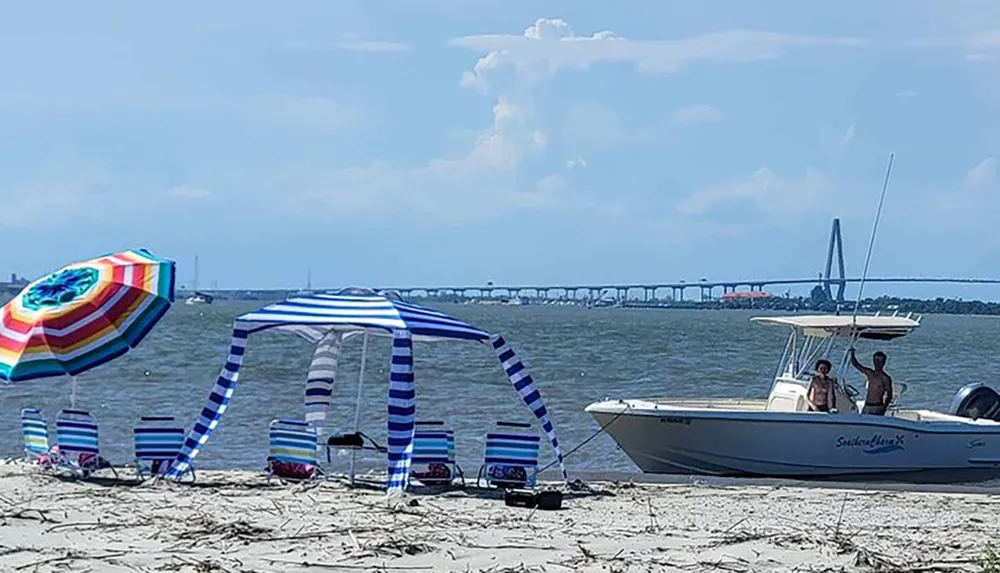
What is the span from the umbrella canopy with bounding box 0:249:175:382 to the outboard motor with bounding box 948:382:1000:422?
10498 millimetres

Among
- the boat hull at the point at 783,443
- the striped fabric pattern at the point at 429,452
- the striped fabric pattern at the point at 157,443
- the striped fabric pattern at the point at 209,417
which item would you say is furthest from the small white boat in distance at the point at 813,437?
the striped fabric pattern at the point at 157,443

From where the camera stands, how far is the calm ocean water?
21781 millimetres

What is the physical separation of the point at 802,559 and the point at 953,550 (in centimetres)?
136

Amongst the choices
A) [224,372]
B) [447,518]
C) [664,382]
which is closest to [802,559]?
[447,518]

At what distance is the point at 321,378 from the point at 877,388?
6.57 meters

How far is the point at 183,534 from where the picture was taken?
10539 mm

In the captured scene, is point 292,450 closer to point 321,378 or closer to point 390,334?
point 390,334

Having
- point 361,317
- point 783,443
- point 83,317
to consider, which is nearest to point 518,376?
point 361,317

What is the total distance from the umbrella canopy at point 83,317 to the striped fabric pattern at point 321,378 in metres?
2.30

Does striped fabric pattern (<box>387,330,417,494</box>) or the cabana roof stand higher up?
the cabana roof

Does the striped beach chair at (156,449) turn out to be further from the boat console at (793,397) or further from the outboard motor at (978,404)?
the outboard motor at (978,404)

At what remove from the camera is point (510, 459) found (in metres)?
13.8

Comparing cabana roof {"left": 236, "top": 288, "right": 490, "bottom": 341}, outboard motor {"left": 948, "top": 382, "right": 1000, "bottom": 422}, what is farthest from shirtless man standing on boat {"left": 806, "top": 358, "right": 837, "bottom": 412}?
cabana roof {"left": 236, "top": 288, "right": 490, "bottom": 341}

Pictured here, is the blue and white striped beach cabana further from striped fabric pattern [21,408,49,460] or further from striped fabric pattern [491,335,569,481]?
striped fabric pattern [21,408,49,460]
